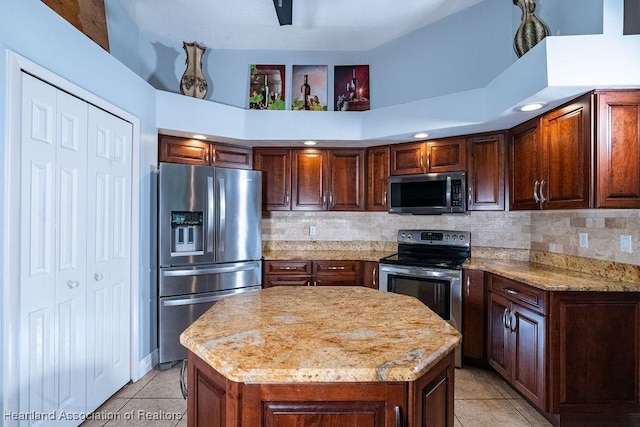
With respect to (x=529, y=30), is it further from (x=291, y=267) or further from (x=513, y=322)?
(x=291, y=267)

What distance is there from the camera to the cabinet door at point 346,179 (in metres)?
3.81

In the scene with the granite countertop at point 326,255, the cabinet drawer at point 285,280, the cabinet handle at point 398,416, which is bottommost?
the cabinet drawer at point 285,280

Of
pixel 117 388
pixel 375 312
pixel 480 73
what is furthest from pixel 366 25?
pixel 117 388

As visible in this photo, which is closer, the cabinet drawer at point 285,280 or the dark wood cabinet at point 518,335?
the dark wood cabinet at point 518,335

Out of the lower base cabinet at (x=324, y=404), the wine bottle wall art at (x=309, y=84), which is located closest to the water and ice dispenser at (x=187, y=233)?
the wine bottle wall art at (x=309, y=84)

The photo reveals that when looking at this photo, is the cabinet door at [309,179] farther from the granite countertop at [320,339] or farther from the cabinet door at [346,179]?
the granite countertop at [320,339]

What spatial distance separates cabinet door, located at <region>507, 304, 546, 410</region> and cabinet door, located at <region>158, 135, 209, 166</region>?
3.09 meters

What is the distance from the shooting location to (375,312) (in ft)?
5.00

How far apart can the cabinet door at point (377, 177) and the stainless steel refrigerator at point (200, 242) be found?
1.22 meters

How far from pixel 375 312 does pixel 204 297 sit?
2.14m

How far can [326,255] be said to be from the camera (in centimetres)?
366

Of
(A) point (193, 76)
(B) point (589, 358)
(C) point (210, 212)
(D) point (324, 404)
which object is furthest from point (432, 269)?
(A) point (193, 76)

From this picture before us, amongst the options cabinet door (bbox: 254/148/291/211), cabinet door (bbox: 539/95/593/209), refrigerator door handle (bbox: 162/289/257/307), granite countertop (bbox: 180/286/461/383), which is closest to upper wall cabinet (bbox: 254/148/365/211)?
cabinet door (bbox: 254/148/291/211)

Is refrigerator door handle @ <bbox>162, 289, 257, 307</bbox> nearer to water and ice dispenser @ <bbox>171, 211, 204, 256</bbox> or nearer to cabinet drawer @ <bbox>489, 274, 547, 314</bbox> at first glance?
water and ice dispenser @ <bbox>171, 211, 204, 256</bbox>
